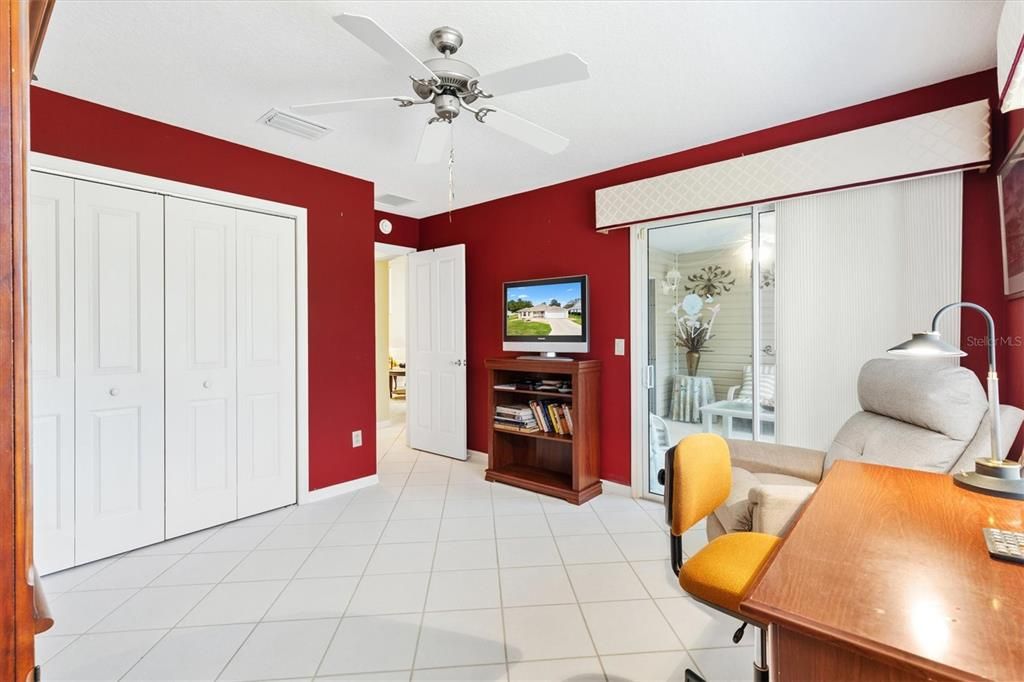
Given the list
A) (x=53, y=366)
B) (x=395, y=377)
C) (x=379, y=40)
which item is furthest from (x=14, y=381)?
(x=395, y=377)

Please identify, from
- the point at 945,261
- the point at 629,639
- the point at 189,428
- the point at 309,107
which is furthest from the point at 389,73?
the point at 945,261

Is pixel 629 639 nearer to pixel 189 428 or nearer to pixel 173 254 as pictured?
pixel 189 428

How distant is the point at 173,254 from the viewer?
2762 mm

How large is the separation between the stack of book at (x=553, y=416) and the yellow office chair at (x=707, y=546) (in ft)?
6.29

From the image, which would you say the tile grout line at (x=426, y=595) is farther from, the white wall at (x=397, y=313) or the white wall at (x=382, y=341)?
the white wall at (x=397, y=313)

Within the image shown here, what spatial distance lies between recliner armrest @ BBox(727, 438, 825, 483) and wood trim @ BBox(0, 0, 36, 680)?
2.36 metres

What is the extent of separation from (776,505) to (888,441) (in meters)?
0.87

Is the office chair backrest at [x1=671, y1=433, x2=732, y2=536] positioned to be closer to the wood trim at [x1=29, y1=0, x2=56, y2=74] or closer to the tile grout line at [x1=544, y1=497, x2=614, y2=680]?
the tile grout line at [x1=544, y1=497, x2=614, y2=680]

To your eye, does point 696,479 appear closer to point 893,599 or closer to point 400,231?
point 893,599

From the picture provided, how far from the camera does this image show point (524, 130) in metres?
2.18

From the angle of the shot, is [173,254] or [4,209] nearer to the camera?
[4,209]

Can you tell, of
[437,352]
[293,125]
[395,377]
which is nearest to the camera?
[293,125]

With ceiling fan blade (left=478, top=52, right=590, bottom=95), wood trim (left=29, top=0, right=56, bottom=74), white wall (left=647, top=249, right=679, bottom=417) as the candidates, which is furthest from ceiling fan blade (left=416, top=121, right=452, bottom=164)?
white wall (left=647, top=249, right=679, bottom=417)

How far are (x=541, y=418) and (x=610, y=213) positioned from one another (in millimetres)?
1681
